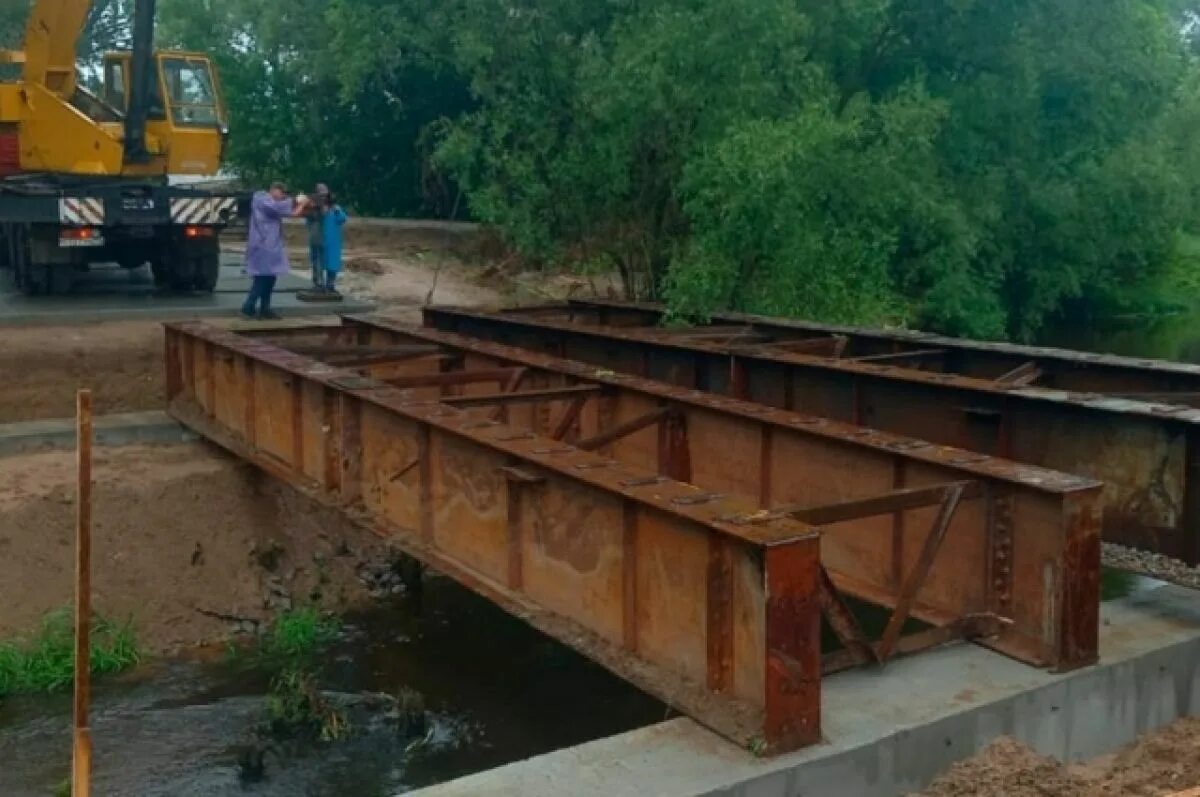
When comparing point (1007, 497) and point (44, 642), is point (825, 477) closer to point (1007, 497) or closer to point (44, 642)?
point (1007, 497)

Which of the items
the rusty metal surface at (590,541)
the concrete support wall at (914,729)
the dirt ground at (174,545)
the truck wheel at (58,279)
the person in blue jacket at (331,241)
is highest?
the person in blue jacket at (331,241)

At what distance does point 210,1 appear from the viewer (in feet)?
97.1

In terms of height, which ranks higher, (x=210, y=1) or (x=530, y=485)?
(x=210, y=1)

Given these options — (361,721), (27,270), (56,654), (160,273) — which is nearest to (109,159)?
(160,273)

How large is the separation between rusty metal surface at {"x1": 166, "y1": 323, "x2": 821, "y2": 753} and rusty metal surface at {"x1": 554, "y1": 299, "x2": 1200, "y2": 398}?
9.61 feet

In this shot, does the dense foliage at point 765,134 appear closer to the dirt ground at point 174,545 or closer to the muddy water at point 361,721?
the dirt ground at point 174,545

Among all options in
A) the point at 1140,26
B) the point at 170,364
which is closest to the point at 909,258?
the point at 1140,26

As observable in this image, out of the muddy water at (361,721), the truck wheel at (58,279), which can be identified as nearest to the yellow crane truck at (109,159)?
the truck wheel at (58,279)

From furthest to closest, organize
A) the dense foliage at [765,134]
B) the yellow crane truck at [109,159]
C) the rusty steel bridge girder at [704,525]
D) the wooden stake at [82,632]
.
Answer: the yellow crane truck at [109,159]
the dense foliage at [765,134]
the rusty steel bridge girder at [704,525]
the wooden stake at [82,632]

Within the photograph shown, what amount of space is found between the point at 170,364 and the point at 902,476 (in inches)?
301

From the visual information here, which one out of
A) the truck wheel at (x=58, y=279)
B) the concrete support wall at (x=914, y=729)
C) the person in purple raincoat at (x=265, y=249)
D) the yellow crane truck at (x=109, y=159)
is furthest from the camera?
the truck wheel at (x=58, y=279)

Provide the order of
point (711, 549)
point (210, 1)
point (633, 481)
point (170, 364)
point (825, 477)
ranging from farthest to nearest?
point (210, 1), point (170, 364), point (825, 477), point (633, 481), point (711, 549)

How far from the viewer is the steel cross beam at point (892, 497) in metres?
6.05

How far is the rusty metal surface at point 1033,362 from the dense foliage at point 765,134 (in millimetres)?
3447
